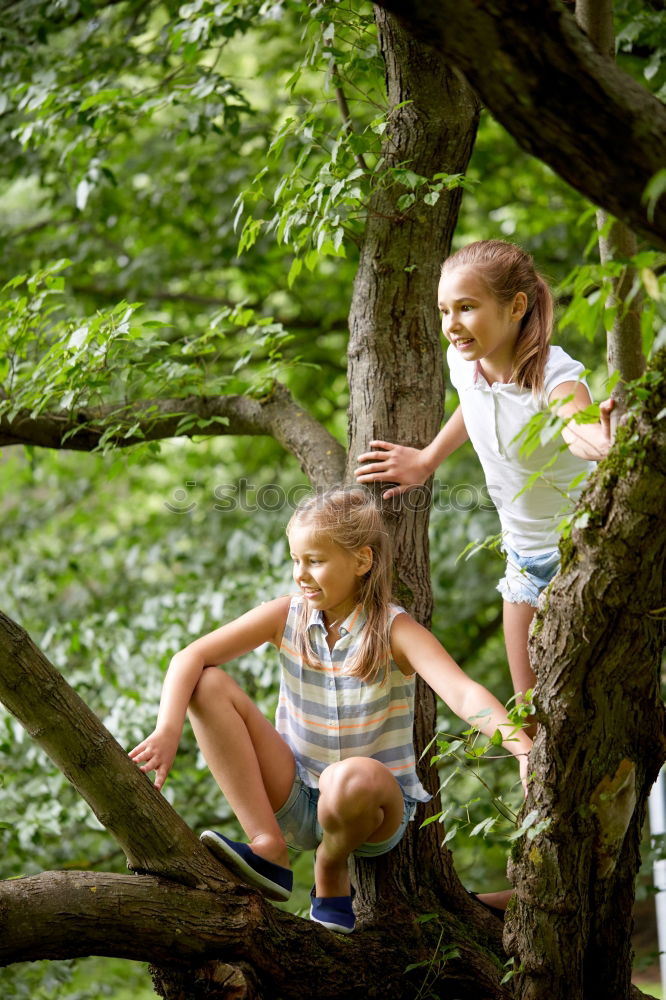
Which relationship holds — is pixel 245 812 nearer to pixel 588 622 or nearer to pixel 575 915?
pixel 575 915

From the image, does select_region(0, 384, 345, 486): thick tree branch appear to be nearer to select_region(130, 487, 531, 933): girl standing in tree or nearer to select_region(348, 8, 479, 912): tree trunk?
select_region(348, 8, 479, 912): tree trunk

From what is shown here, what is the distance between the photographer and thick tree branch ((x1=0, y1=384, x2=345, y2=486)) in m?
3.10

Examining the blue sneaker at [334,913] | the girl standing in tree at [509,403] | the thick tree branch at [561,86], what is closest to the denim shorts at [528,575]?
the girl standing in tree at [509,403]

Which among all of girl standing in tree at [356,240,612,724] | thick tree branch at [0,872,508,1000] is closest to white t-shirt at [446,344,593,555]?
girl standing in tree at [356,240,612,724]

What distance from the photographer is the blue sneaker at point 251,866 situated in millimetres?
2270

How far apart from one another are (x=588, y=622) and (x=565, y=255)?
4.64 meters

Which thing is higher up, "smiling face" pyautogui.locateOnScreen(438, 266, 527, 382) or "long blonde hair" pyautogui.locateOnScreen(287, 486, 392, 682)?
"smiling face" pyautogui.locateOnScreen(438, 266, 527, 382)

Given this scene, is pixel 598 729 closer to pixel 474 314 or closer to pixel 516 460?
pixel 516 460

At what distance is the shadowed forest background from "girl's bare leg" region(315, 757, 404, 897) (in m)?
0.26

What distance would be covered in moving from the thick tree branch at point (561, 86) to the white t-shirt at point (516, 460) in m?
1.19

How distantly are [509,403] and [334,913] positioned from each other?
52.7 inches

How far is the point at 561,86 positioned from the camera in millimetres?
1318

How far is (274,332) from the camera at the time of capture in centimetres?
333

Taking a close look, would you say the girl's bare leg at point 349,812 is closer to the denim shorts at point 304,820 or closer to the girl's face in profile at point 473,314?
the denim shorts at point 304,820
